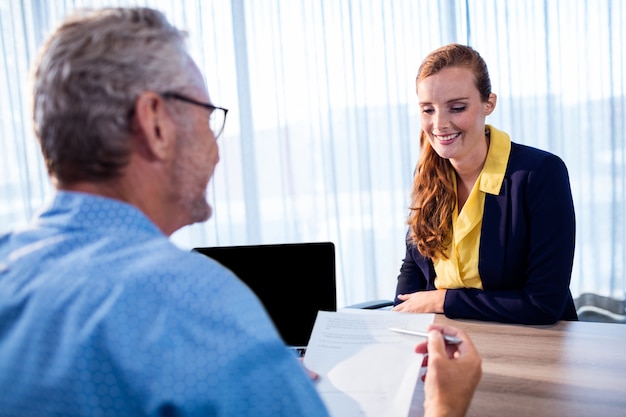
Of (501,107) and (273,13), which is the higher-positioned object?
(273,13)

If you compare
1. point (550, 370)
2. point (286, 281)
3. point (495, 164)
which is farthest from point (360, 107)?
point (550, 370)

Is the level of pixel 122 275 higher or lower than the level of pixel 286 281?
higher

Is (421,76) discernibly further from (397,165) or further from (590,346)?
(397,165)

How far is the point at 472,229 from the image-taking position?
181cm

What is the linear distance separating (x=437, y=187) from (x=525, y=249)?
0.37 metres

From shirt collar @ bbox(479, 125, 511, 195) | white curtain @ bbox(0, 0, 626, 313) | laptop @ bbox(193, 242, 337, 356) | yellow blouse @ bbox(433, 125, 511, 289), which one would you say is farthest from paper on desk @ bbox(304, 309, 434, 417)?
white curtain @ bbox(0, 0, 626, 313)

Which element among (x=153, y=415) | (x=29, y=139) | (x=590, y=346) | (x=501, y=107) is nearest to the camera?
(x=153, y=415)

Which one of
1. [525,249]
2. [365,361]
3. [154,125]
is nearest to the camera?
[154,125]

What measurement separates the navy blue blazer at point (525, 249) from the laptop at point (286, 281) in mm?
422

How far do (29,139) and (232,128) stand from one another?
1.60 meters

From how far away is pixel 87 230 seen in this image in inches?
27.9

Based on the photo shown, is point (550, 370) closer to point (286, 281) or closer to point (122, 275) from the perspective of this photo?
point (286, 281)

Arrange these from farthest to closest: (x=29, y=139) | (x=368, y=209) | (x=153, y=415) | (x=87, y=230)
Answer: (x=29, y=139), (x=368, y=209), (x=87, y=230), (x=153, y=415)

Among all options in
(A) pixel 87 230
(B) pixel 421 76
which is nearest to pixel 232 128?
(B) pixel 421 76
